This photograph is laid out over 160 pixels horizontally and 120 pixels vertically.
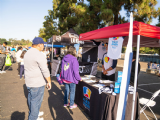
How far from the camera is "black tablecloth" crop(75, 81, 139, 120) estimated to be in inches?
89.3

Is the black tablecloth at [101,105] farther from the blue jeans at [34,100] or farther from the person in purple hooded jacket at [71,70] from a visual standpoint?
the blue jeans at [34,100]

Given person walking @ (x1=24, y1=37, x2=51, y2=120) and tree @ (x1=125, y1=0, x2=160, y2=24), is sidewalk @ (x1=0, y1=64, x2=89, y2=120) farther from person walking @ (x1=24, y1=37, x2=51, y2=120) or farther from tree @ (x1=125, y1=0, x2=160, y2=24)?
tree @ (x1=125, y1=0, x2=160, y2=24)

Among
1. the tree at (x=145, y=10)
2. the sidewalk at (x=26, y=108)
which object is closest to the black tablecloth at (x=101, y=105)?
the sidewalk at (x=26, y=108)

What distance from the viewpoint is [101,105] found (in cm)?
243

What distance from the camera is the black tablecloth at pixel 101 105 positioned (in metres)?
2.27

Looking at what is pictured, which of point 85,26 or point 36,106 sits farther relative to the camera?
point 85,26

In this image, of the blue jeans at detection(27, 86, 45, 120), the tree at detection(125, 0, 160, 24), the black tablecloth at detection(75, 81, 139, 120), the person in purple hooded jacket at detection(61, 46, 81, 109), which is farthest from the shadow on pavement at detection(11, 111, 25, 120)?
the tree at detection(125, 0, 160, 24)

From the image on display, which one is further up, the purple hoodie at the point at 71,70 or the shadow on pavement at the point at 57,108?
the purple hoodie at the point at 71,70

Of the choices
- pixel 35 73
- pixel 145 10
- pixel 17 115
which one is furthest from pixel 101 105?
pixel 145 10

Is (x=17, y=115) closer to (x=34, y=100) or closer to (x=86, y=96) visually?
(x=34, y=100)

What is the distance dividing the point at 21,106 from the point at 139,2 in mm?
8968

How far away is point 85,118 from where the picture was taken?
2949 millimetres

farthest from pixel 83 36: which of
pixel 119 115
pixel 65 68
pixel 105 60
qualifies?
pixel 119 115

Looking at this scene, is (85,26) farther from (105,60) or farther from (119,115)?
(119,115)
